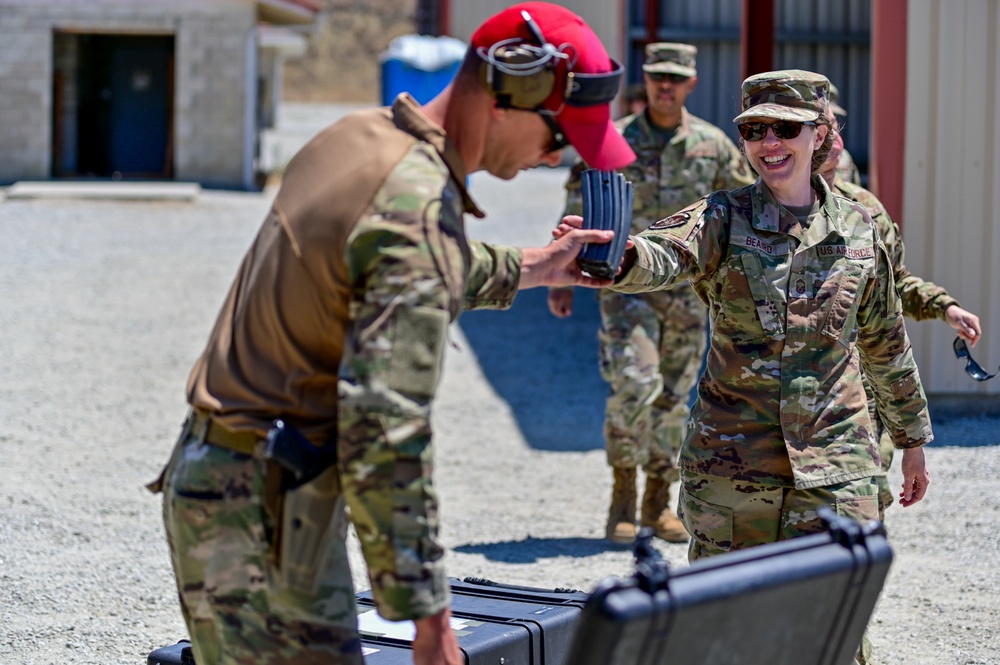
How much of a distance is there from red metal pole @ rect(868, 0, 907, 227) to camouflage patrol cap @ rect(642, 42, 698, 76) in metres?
2.35

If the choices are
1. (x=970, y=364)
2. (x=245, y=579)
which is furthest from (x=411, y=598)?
(x=970, y=364)

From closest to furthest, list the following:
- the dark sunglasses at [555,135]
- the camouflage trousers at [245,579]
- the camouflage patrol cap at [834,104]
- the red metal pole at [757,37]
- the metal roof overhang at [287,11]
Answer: the camouflage trousers at [245,579] < the dark sunglasses at [555,135] < the camouflage patrol cap at [834,104] < the red metal pole at [757,37] < the metal roof overhang at [287,11]

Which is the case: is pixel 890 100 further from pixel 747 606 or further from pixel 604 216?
pixel 747 606

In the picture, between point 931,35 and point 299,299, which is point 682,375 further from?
point 299,299

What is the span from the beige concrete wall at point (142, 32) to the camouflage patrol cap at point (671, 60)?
1471cm

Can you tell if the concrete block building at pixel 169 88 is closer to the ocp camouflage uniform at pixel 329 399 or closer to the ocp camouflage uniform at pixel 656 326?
the ocp camouflage uniform at pixel 656 326

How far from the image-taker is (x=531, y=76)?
8.56 ft

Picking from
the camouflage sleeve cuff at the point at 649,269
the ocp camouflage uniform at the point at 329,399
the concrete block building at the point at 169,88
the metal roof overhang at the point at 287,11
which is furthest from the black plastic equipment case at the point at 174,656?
the metal roof overhang at the point at 287,11

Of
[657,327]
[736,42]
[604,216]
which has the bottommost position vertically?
[657,327]

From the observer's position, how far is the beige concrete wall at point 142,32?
20562 mm

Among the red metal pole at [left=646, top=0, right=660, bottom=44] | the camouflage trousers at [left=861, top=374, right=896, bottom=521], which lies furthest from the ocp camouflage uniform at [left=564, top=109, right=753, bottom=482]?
the red metal pole at [left=646, top=0, right=660, bottom=44]

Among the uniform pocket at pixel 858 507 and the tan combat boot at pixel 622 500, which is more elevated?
the uniform pocket at pixel 858 507

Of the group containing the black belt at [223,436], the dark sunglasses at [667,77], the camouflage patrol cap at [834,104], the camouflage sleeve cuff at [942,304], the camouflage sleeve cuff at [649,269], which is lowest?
the black belt at [223,436]

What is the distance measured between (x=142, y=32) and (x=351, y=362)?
19.8m
